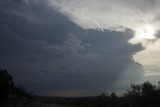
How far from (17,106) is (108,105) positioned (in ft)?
108

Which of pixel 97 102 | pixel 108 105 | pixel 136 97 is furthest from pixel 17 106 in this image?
pixel 97 102

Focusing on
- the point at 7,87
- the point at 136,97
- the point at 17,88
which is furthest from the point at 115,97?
the point at 7,87

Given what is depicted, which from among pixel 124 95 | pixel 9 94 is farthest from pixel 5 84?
pixel 124 95

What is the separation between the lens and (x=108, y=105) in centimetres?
7388

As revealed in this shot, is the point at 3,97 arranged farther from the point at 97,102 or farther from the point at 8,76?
the point at 97,102

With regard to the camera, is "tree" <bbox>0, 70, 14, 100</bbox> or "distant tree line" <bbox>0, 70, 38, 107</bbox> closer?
"distant tree line" <bbox>0, 70, 38, 107</bbox>

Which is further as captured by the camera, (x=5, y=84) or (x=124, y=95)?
(x=124, y=95)

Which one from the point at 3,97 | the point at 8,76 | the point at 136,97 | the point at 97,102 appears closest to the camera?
the point at 3,97

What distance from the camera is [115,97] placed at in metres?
77.1

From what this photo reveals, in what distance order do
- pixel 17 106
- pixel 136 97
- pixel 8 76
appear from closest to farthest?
pixel 17 106 → pixel 8 76 → pixel 136 97

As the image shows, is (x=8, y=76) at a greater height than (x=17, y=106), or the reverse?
(x=8, y=76)

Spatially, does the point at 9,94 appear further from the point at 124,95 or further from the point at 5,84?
the point at 124,95

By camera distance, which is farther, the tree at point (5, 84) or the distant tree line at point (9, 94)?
the tree at point (5, 84)

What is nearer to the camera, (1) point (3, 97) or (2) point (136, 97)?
(1) point (3, 97)
